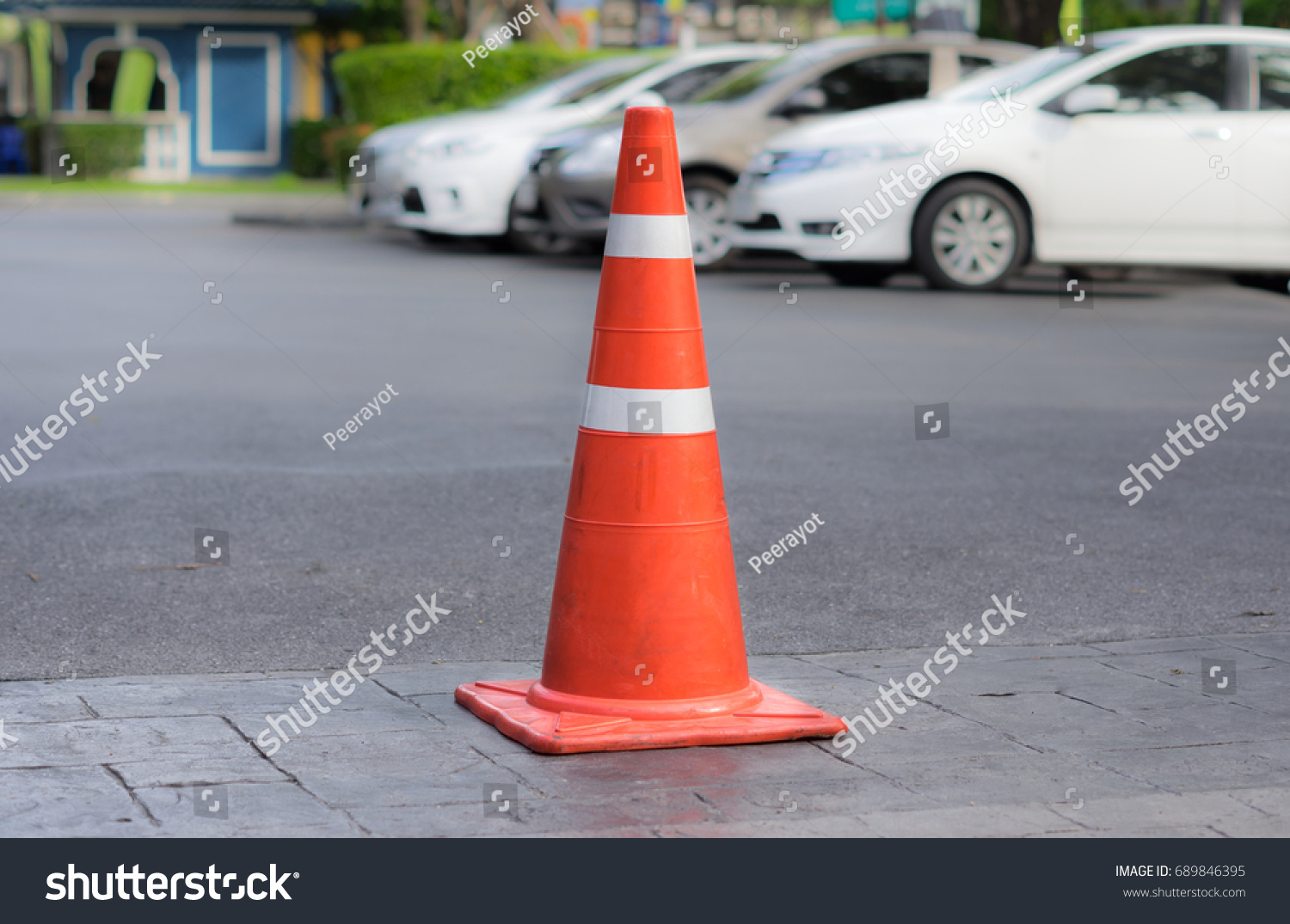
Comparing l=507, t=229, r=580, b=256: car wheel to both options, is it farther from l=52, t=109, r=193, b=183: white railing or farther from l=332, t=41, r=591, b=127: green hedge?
l=52, t=109, r=193, b=183: white railing

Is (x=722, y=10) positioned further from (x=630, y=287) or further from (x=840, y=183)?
(x=630, y=287)

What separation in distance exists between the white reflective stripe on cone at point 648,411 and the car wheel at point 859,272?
396 inches

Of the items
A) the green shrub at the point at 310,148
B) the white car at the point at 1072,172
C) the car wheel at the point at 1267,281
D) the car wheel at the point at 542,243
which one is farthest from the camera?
the green shrub at the point at 310,148

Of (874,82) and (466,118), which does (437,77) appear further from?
(874,82)

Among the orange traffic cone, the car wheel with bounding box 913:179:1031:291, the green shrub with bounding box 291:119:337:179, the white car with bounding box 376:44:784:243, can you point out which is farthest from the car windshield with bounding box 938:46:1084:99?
the green shrub with bounding box 291:119:337:179

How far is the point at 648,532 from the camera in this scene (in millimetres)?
3889

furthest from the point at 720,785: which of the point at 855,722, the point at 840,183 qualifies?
the point at 840,183

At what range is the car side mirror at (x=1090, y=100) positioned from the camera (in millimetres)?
12539

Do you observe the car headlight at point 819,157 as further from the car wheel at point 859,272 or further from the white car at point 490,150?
the white car at point 490,150

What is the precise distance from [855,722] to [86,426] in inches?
189

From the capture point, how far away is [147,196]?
2758cm

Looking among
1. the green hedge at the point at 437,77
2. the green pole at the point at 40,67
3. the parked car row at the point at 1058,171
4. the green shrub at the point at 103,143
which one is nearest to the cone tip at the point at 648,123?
the parked car row at the point at 1058,171

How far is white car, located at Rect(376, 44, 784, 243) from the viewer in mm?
16328

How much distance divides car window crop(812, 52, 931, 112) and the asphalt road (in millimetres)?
2308
